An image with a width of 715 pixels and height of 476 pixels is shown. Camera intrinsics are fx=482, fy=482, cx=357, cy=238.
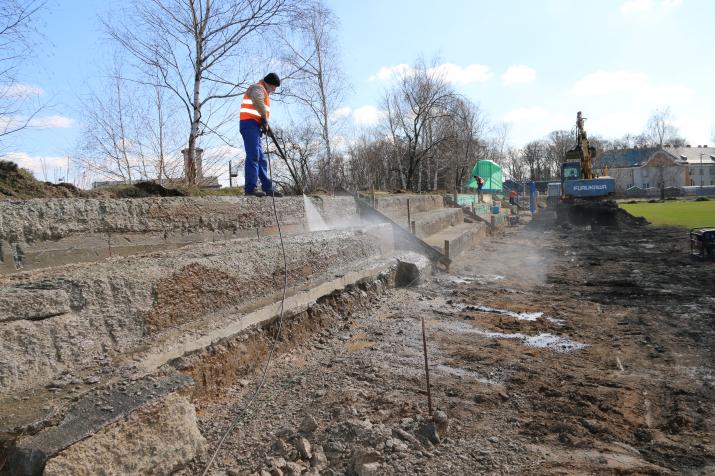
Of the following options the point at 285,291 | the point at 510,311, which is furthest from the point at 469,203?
the point at 285,291

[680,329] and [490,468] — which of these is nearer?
[490,468]

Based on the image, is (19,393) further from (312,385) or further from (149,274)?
(312,385)

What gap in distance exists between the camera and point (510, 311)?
20.1 ft

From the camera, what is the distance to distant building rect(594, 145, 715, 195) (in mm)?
64312

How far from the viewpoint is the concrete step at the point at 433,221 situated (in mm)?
10590

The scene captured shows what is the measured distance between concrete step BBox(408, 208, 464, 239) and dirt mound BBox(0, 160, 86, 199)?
6.72 m

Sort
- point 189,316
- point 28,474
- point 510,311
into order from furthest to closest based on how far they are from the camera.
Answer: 1. point 510,311
2. point 189,316
3. point 28,474

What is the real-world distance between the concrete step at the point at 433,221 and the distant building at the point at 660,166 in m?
54.5

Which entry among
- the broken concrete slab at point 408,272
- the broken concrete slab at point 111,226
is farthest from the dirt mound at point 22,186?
the broken concrete slab at point 408,272

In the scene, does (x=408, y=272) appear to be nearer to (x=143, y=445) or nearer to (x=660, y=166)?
(x=143, y=445)

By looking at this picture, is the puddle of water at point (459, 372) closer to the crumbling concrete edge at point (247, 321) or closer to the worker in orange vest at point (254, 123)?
the crumbling concrete edge at point (247, 321)

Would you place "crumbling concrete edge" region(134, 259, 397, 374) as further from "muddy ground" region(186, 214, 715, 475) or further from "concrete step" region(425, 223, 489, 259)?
"concrete step" region(425, 223, 489, 259)

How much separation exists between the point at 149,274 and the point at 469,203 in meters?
17.0

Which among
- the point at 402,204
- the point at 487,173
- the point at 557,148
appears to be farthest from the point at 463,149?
the point at 557,148
